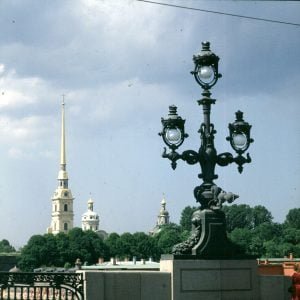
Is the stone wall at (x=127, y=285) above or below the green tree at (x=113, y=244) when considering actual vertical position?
below

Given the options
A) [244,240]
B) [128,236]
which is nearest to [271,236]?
[244,240]

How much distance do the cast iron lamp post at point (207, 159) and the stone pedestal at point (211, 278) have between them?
24 centimetres

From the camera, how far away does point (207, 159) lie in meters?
16.8

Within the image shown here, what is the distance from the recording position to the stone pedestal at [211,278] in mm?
15797

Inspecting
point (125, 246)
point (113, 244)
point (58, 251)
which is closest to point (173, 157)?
point (58, 251)

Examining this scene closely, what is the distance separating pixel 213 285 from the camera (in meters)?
16.1

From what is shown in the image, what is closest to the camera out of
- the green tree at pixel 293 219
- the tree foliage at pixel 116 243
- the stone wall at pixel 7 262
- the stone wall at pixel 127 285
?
the stone wall at pixel 127 285

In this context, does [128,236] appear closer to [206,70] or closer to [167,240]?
[167,240]

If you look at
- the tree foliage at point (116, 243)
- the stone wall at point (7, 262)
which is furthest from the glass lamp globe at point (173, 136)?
the stone wall at point (7, 262)

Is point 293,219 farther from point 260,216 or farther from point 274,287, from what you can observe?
point 274,287

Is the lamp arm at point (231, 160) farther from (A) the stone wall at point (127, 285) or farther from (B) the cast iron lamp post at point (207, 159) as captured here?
(A) the stone wall at point (127, 285)

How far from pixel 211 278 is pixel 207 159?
2607mm

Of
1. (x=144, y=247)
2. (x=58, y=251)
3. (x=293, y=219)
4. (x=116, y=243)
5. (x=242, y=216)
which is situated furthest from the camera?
(x=242, y=216)

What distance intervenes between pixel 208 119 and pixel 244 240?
388 ft
